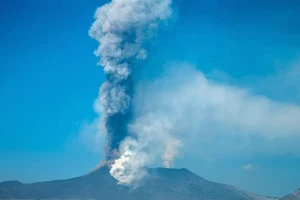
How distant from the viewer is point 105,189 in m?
124

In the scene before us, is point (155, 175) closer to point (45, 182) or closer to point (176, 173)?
point (176, 173)

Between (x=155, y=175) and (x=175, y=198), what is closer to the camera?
(x=175, y=198)

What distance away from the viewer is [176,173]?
157000 millimetres

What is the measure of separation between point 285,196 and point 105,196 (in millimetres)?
88789

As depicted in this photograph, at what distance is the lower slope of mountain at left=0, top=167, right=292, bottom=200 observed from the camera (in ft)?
399

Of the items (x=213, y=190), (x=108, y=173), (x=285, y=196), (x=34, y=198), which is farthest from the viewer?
(x=285, y=196)

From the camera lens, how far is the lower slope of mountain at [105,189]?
399ft

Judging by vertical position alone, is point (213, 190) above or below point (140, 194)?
above

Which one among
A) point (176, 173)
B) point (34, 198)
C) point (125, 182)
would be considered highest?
point (176, 173)

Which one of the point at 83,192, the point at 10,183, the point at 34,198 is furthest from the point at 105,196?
the point at 10,183

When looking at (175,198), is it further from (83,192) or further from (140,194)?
(83,192)

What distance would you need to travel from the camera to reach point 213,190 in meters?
154

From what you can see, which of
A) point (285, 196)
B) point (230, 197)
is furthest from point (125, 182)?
point (285, 196)

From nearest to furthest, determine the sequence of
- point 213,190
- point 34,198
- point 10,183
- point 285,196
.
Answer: point 34,198 < point 10,183 < point 213,190 < point 285,196
